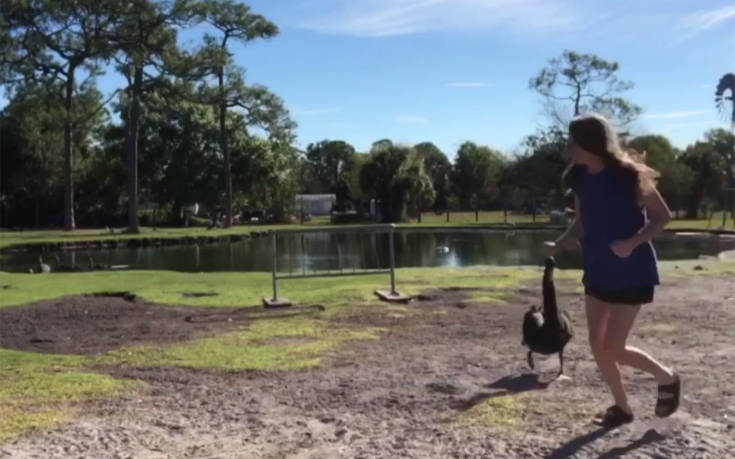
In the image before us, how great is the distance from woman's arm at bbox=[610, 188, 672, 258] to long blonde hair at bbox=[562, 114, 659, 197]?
0.07 m

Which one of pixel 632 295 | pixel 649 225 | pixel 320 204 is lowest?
pixel 632 295

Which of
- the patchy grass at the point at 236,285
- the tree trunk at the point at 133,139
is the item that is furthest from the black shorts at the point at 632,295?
the tree trunk at the point at 133,139

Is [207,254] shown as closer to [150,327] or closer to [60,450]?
[150,327]

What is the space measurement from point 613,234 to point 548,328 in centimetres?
181

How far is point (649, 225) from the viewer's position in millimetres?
4277

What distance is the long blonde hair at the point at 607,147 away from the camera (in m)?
4.41

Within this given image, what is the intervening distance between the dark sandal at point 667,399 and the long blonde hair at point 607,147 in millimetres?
1111

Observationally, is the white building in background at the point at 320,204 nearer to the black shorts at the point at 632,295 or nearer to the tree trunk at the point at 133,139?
the tree trunk at the point at 133,139

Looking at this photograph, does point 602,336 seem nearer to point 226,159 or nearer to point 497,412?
point 497,412

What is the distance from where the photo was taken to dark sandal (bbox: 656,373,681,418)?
182 inches

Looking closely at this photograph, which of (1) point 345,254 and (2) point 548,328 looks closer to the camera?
(2) point 548,328

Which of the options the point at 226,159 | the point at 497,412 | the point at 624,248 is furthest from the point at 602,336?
the point at 226,159

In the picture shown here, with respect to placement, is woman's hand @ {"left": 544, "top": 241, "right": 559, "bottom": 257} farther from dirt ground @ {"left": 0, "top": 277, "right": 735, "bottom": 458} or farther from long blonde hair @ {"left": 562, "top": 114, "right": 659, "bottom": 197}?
dirt ground @ {"left": 0, "top": 277, "right": 735, "bottom": 458}

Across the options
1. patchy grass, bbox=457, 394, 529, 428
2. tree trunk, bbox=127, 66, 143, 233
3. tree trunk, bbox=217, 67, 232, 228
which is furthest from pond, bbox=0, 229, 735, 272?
tree trunk, bbox=217, 67, 232, 228
